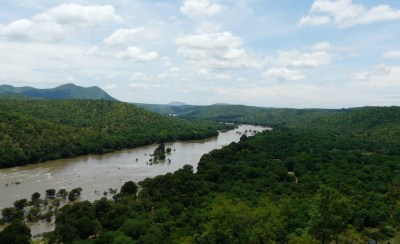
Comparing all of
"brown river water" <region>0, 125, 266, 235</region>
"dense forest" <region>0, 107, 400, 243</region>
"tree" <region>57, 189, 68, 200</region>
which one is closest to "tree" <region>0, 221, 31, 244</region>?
"dense forest" <region>0, 107, 400, 243</region>

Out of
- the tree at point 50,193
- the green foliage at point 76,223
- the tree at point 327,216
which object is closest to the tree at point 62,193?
the tree at point 50,193

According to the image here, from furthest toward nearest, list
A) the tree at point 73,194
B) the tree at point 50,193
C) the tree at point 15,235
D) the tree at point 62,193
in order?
the tree at point 62,193, the tree at point 50,193, the tree at point 73,194, the tree at point 15,235

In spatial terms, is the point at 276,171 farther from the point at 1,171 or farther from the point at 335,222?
the point at 1,171

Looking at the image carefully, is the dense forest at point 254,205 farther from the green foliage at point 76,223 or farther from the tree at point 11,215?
the tree at point 11,215

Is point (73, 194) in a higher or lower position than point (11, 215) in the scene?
higher

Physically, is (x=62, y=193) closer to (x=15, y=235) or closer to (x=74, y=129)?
(x=15, y=235)

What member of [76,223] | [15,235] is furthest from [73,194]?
[15,235]

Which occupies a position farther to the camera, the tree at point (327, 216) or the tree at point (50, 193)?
the tree at point (50, 193)
